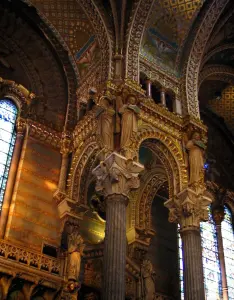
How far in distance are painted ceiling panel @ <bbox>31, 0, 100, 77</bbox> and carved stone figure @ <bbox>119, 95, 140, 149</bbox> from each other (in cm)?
343

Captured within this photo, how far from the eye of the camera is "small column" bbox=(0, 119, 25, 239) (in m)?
13.6

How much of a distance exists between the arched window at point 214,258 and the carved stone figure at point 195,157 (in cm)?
477

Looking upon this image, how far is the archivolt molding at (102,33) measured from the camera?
1511 cm

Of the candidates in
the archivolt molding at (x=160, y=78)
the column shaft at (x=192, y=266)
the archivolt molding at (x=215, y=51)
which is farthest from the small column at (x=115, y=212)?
the archivolt molding at (x=215, y=51)

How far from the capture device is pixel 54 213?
14625mm

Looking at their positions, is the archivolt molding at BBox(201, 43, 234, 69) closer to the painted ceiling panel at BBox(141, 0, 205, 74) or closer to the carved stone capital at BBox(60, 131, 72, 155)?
the painted ceiling panel at BBox(141, 0, 205, 74)

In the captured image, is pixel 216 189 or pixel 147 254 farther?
pixel 216 189

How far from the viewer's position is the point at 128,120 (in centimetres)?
1323

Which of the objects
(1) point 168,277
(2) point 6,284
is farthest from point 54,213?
(1) point 168,277

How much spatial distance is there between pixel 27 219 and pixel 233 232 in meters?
10.1

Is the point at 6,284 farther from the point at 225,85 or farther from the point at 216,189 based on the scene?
the point at 225,85

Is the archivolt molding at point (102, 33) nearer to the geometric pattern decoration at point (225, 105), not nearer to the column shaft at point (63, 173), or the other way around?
the column shaft at point (63, 173)

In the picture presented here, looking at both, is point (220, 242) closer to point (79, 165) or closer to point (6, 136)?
point (79, 165)

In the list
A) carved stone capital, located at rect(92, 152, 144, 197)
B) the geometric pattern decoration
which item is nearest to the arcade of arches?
carved stone capital, located at rect(92, 152, 144, 197)
